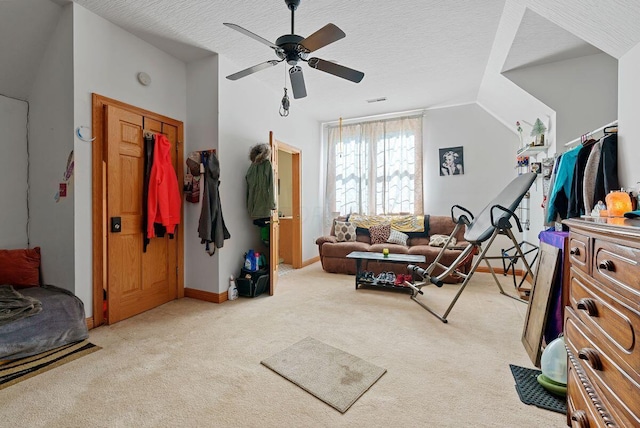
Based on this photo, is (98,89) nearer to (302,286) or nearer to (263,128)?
(263,128)

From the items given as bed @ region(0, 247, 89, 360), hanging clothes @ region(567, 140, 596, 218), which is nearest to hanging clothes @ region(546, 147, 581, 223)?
hanging clothes @ region(567, 140, 596, 218)

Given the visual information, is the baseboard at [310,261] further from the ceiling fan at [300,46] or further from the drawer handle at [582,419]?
the drawer handle at [582,419]

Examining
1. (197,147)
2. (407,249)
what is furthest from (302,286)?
(197,147)

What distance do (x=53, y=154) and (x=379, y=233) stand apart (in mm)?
4289

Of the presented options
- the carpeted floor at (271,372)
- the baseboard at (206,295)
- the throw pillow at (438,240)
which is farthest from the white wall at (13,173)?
the throw pillow at (438,240)

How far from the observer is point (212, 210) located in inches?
125

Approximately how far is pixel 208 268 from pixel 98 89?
80.6 inches

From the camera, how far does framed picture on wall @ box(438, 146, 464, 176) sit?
16.2 feet

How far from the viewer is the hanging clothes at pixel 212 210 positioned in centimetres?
314

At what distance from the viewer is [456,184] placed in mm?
5016

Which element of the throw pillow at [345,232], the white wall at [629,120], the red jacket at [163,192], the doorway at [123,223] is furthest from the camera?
the throw pillow at [345,232]

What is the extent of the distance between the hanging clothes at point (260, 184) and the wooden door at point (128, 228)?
106cm

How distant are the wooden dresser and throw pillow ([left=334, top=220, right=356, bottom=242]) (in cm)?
383

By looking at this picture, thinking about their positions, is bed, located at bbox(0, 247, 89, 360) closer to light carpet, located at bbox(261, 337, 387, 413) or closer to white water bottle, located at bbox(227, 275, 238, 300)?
white water bottle, located at bbox(227, 275, 238, 300)
